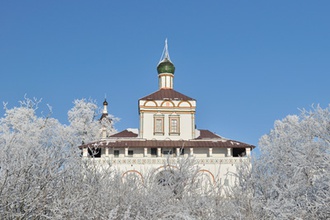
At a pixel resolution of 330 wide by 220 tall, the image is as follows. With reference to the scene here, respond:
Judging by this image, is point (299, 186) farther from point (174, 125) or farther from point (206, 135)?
point (206, 135)

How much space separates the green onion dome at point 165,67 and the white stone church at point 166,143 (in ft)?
4.29

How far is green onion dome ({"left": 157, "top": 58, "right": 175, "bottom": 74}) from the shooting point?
4191 centimetres

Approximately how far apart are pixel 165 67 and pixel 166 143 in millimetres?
8913

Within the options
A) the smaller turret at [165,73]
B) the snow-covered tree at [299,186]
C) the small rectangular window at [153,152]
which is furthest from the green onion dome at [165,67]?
the snow-covered tree at [299,186]

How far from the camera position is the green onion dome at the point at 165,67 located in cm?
4191

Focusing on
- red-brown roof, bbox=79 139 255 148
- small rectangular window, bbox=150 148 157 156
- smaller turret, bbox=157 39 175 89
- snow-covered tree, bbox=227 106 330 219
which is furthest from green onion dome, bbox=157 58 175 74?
snow-covered tree, bbox=227 106 330 219

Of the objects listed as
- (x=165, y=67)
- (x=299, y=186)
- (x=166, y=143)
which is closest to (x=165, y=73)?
(x=165, y=67)

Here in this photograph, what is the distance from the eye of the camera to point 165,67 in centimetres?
4206

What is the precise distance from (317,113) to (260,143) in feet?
92.3

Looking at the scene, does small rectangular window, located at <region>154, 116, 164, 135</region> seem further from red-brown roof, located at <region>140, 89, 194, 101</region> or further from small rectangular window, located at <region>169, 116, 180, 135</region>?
red-brown roof, located at <region>140, 89, 194, 101</region>

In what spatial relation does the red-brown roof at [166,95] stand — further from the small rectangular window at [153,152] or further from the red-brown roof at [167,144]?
the small rectangular window at [153,152]

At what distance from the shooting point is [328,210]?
15508 mm

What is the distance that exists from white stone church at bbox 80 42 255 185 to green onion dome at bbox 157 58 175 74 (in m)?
1.31

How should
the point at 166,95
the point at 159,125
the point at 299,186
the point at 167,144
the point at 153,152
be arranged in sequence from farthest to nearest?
the point at 166,95, the point at 159,125, the point at 153,152, the point at 167,144, the point at 299,186
